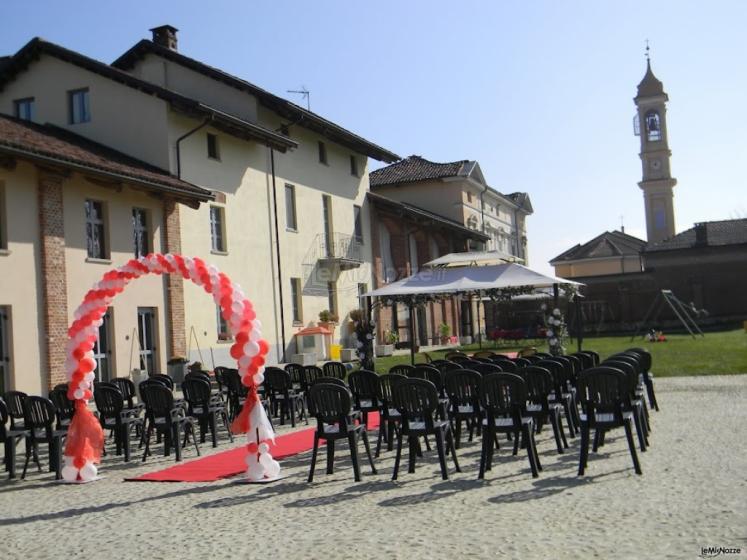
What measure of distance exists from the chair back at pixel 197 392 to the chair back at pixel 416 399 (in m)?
3.77

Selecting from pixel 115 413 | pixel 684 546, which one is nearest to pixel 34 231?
pixel 115 413

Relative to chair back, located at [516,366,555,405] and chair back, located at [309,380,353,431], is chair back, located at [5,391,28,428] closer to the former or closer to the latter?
chair back, located at [309,380,353,431]

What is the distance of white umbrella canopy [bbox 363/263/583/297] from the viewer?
58.7ft

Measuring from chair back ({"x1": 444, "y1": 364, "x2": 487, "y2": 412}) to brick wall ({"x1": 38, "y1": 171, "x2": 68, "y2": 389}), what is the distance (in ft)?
35.7

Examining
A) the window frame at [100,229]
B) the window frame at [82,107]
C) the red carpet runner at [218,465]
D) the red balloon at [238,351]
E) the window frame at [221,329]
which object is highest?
the window frame at [82,107]

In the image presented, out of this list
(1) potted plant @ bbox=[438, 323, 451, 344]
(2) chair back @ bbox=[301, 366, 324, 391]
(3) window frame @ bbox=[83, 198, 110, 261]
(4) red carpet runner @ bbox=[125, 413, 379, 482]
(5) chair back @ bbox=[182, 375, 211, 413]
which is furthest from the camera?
(1) potted plant @ bbox=[438, 323, 451, 344]

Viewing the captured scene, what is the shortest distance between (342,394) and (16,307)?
35.0 feet

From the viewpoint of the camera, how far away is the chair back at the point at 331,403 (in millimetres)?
8883

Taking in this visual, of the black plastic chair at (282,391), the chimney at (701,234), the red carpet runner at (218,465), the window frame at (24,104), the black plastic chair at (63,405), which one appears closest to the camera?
the red carpet runner at (218,465)

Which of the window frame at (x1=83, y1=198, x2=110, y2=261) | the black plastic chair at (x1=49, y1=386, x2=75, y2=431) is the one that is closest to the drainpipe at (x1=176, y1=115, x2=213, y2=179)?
the window frame at (x1=83, y1=198, x2=110, y2=261)

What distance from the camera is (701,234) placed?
5194 centimetres

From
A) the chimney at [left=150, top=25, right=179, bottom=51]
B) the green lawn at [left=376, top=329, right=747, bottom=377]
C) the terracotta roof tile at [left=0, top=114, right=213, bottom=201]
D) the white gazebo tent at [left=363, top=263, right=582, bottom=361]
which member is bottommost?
the green lawn at [left=376, top=329, right=747, bottom=377]

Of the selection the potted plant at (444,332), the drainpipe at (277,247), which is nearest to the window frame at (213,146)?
the drainpipe at (277,247)

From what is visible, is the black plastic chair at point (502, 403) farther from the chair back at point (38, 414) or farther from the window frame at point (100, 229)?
the window frame at point (100, 229)
